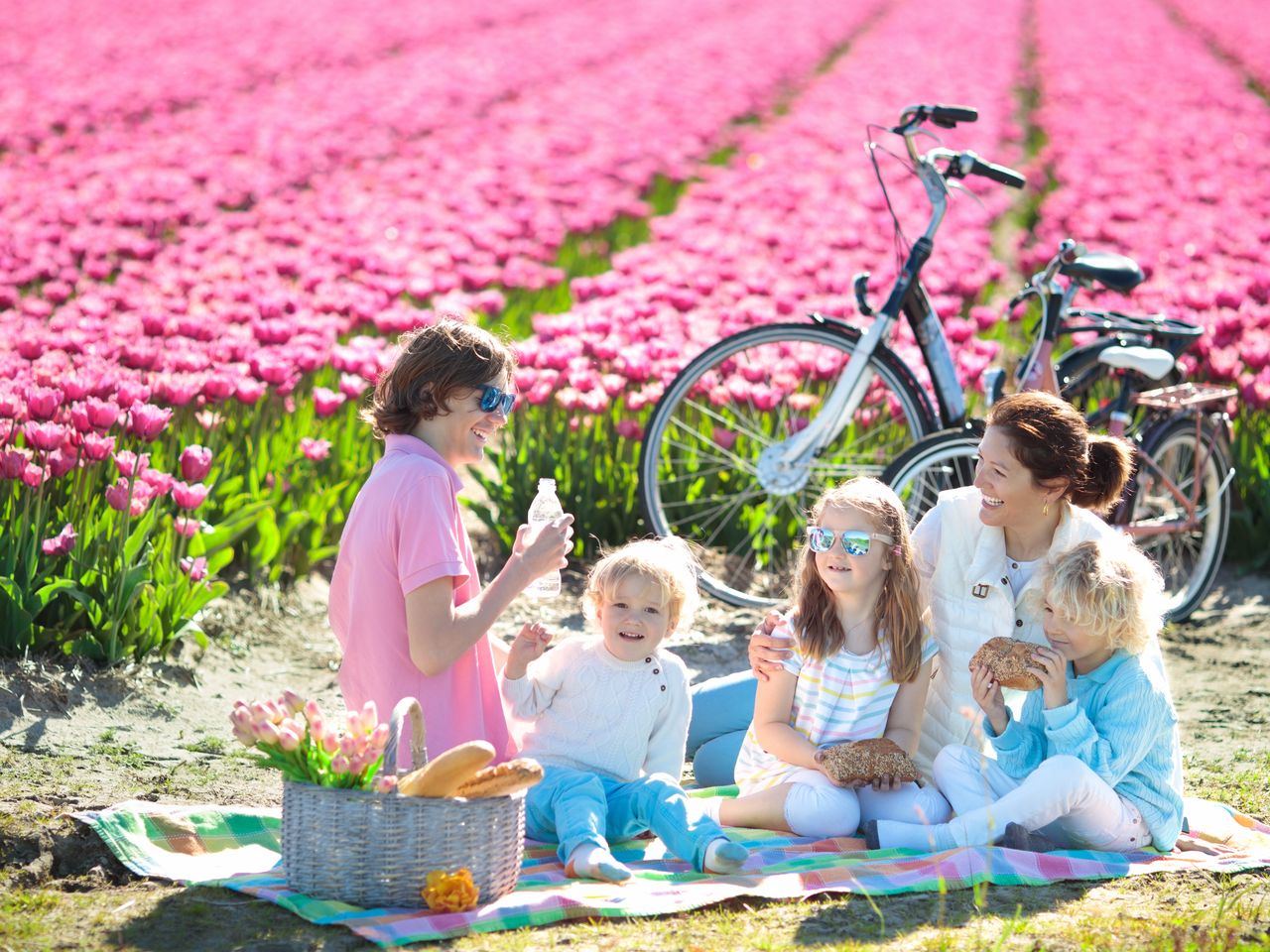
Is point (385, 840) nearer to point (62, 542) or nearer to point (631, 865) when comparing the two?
point (631, 865)

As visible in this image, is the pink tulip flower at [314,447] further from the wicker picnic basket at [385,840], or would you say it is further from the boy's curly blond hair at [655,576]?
the wicker picnic basket at [385,840]

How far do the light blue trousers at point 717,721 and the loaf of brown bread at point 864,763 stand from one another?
654 mm

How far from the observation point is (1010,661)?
386cm

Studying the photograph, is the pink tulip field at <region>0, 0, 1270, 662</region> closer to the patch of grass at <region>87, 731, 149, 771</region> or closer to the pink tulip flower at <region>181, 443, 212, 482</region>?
the pink tulip flower at <region>181, 443, 212, 482</region>

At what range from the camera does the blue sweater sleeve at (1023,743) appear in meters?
3.97

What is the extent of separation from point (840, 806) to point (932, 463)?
174cm

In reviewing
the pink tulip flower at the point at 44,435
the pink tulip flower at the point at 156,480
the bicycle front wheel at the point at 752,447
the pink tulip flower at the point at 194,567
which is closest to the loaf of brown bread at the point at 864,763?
the bicycle front wheel at the point at 752,447

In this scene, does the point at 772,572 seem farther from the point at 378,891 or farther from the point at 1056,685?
the point at 378,891

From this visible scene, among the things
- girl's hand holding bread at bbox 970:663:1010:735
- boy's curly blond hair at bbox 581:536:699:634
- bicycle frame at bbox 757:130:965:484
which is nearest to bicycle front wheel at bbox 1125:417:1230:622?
bicycle frame at bbox 757:130:965:484

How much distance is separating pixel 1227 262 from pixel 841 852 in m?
6.39

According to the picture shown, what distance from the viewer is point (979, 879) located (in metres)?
3.69

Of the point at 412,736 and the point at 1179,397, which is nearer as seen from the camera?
the point at 412,736

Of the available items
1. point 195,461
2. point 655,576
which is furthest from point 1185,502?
point 195,461

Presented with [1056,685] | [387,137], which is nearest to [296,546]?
[1056,685]
